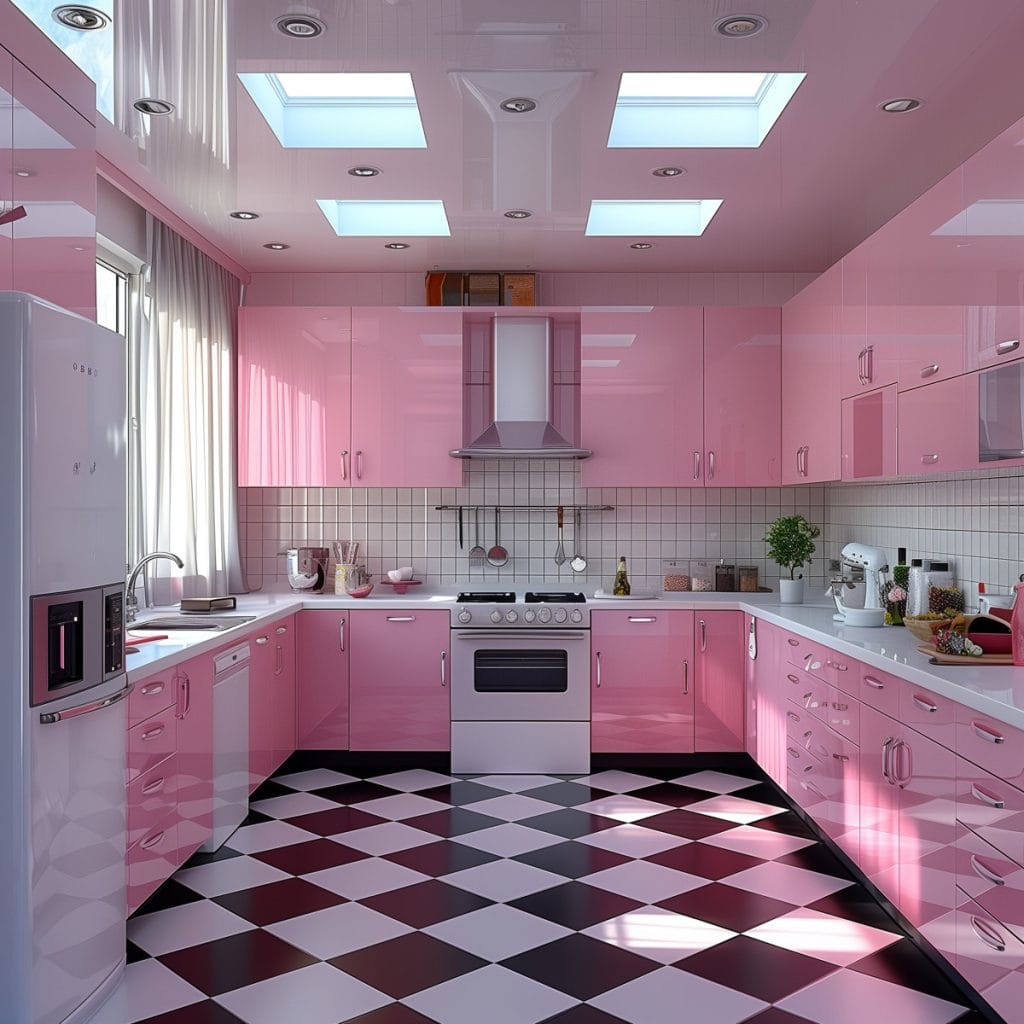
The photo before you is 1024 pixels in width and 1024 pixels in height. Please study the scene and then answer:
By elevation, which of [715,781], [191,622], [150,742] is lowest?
[715,781]

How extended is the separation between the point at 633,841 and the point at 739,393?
2.36 meters

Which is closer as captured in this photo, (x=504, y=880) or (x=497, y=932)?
(x=497, y=932)

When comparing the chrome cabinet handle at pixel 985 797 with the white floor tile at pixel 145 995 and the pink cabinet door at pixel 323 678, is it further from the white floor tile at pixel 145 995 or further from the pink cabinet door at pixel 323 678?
the pink cabinet door at pixel 323 678

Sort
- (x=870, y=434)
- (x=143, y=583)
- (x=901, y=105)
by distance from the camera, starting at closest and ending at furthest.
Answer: (x=901, y=105) < (x=870, y=434) < (x=143, y=583)

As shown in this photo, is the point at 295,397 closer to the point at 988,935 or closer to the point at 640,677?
the point at 640,677

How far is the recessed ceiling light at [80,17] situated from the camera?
92.0 inches

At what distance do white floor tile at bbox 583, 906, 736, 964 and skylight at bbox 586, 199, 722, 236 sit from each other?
116 inches

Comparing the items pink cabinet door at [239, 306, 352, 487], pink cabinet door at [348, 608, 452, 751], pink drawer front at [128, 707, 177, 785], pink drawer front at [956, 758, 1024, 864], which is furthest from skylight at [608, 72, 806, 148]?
pink cabinet door at [348, 608, 452, 751]

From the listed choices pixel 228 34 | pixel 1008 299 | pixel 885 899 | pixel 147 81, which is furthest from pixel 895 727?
pixel 147 81

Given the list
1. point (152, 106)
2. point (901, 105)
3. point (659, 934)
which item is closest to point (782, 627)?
point (659, 934)

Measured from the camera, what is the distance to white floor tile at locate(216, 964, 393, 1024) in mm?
2557

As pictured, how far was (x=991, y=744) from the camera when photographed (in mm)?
2285

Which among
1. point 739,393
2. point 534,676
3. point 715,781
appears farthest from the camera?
point 739,393

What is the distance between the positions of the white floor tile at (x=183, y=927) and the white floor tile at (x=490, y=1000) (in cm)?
73
